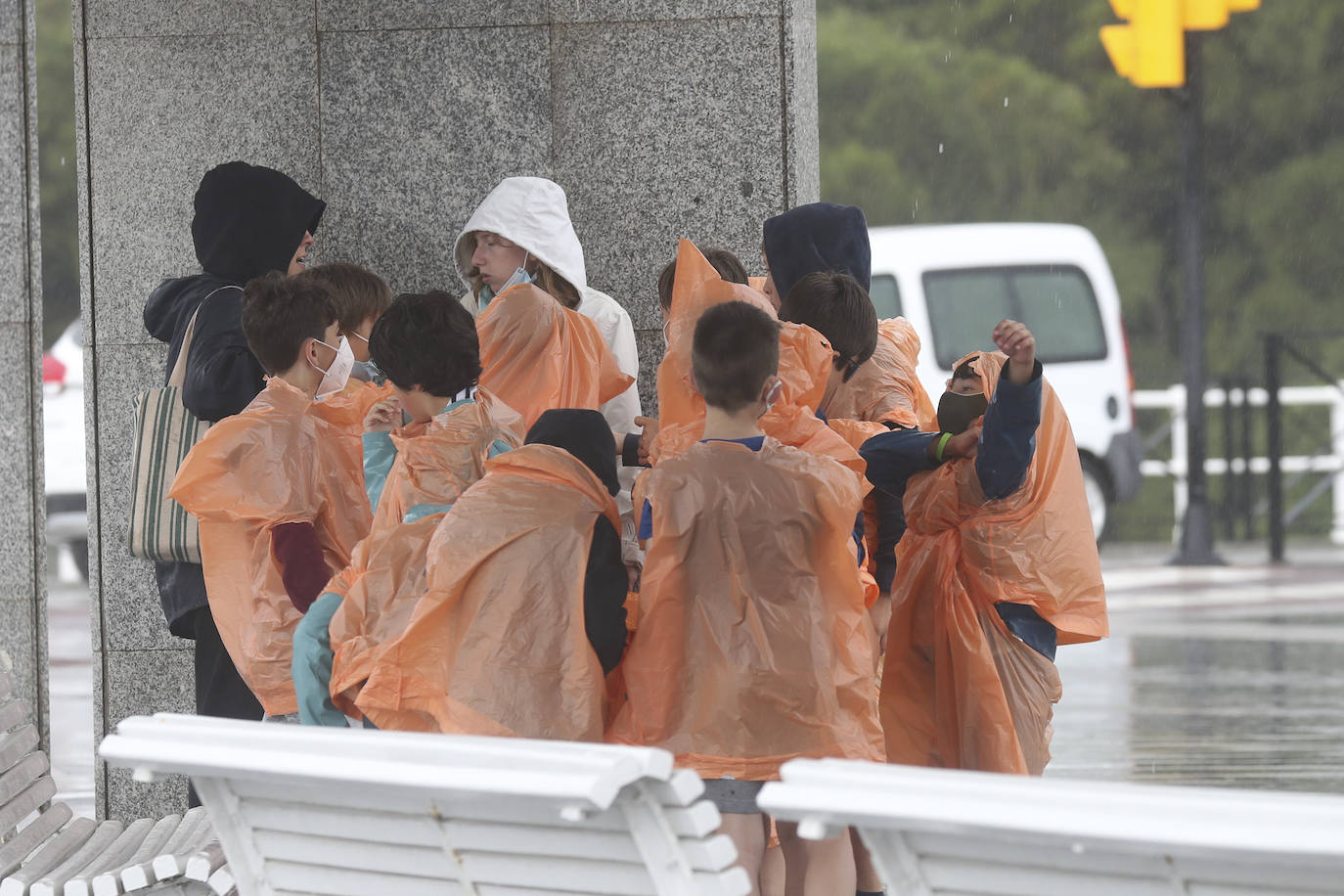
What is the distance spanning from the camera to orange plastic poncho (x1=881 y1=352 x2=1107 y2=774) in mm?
3580

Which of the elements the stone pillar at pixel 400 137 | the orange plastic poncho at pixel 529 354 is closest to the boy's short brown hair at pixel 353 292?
the orange plastic poncho at pixel 529 354

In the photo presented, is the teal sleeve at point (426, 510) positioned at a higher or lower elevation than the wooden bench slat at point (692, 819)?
higher

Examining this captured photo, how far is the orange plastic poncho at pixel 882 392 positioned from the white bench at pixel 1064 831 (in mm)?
2043

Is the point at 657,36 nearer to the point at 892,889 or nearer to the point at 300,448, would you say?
the point at 300,448

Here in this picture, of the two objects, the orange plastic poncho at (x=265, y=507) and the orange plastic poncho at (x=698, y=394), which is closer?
the orange plastic poncho at (x=698, y=394)

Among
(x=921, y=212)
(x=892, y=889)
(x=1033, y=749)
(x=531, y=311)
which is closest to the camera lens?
(x=892, y=889)

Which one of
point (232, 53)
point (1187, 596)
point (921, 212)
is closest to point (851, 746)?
point (232, 53)

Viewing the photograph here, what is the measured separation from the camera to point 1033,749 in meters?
3.68

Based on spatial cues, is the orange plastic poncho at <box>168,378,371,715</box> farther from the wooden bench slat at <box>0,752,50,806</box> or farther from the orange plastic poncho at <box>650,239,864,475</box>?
the orange plastic poncho at <box>650,239,864,475</box>

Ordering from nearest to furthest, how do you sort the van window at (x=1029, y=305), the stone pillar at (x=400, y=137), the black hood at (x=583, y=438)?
the black hood at (x=583, y=438) → the stone pillar at (x=400, y=137) → the van window at (x=1029, y=305)

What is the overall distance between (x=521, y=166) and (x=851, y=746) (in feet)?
7.73

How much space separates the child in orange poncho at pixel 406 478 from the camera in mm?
3297

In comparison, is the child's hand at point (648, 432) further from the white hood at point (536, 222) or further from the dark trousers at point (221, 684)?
the dark trousers at point (221, 684)

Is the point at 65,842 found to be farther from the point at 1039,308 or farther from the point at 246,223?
the point at 1039,308
